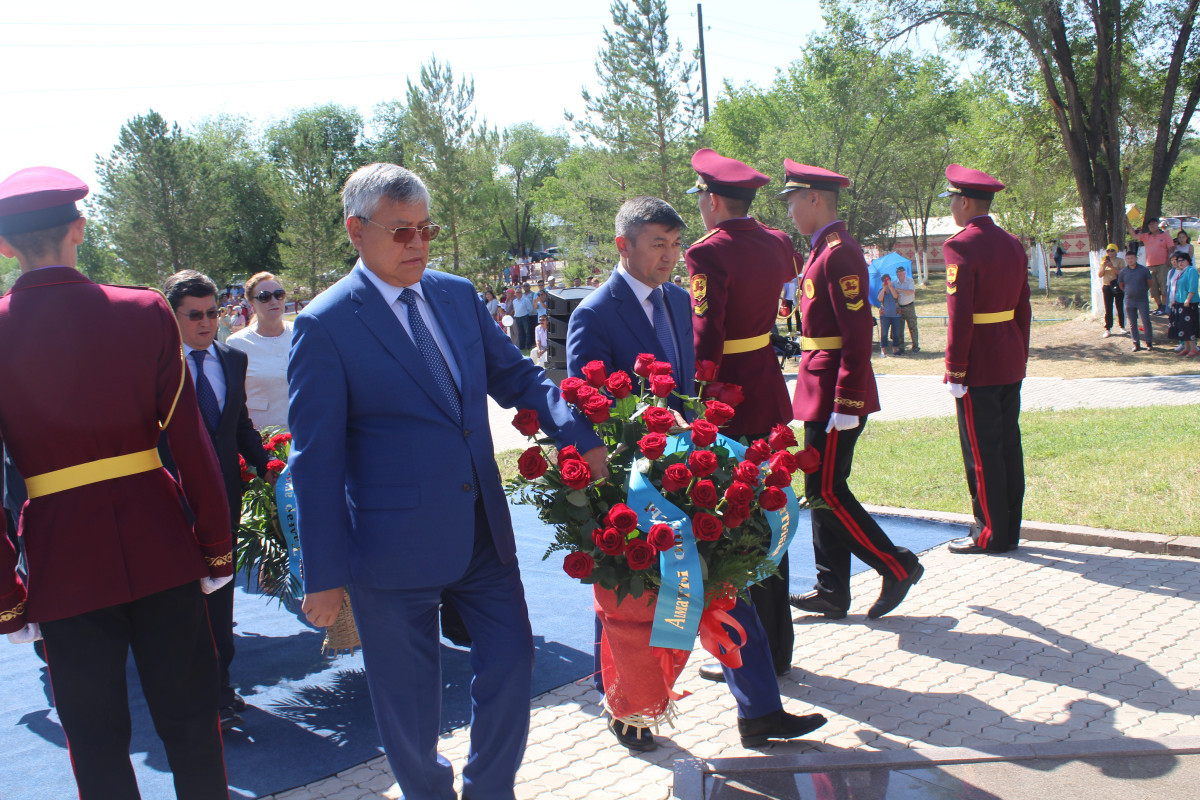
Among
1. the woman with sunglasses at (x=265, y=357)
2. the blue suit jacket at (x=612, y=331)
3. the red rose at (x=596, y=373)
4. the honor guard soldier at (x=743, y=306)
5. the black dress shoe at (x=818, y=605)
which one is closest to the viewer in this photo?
the red rose at (x=596, y=373)

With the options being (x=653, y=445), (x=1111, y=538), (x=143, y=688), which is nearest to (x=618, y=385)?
(x=653, y=445)

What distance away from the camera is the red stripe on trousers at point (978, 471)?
5.66 meters

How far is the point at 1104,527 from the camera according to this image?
5.90 m

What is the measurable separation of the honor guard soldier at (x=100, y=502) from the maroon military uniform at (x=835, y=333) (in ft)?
9.60

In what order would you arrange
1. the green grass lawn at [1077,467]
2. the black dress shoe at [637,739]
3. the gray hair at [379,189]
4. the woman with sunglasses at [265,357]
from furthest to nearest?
the green grass lawn at [1077,467] → the woman with sunglasses at [265,357] → the black dress shoe at [637,739] → the gray hair at [379,189]

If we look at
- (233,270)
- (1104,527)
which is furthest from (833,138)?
(233,270)

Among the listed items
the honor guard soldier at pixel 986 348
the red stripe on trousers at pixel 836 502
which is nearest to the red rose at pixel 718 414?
the red stripe on trousers at pixel 836 502

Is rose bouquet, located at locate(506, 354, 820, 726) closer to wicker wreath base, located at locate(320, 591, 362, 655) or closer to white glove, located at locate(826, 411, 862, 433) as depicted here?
white glove, located at locate(826, 411, 862, 433)

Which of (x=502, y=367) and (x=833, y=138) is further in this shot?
(x=833, y=138)

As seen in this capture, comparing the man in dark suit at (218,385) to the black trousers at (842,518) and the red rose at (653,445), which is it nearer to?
the red rose at (653,445)

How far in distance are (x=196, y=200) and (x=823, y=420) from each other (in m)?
43.8

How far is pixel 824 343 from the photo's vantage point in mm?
4699

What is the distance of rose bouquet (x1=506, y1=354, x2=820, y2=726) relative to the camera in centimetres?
288

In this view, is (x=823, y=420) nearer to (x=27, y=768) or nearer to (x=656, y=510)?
(x=656, y=510)
